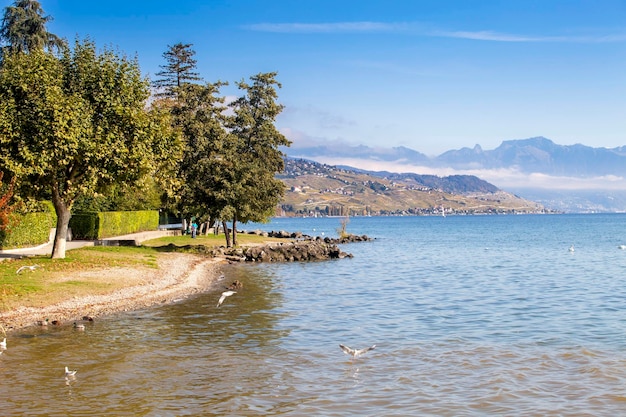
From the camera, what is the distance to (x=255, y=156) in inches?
2717

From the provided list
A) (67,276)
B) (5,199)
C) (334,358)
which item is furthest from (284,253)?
(334,358)

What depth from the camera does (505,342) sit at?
23.7 metres

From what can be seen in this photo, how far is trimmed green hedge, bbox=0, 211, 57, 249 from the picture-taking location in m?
42.9

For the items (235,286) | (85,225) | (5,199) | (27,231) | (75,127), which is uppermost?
(75,127)

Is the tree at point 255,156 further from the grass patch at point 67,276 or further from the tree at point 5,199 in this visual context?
the tree at point 5,199

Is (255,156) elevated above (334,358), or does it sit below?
above

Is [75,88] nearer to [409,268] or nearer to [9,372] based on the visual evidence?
[9,372]

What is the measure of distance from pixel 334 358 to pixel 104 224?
154ft

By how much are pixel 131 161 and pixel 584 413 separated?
29.6 metres

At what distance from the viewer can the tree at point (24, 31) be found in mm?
67250

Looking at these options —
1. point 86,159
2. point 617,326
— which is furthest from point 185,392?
point 86,159

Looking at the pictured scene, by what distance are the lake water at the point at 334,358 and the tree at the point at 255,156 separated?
72.1 ft

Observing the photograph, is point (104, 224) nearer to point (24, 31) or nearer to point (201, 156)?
point (201, 156)

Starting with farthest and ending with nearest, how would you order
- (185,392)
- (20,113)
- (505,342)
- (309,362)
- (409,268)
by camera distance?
(409,268) < (20,113) < (505,342) < (309,362) < (185,392)
